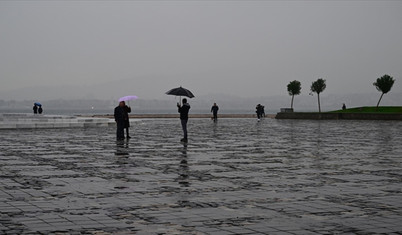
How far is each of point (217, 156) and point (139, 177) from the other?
4.97 m

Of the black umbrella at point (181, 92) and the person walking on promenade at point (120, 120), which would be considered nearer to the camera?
Result: the person walking on promenade at point (120, 120)

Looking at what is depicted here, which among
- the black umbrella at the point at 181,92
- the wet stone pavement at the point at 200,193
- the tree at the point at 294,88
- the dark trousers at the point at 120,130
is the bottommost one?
the wet stone pavement at the point at 200,193

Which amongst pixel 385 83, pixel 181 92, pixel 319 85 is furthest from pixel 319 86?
pixel 181 92

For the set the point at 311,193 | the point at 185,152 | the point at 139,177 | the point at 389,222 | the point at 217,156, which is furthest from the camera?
the point at 185,152

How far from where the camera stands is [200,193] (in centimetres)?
915

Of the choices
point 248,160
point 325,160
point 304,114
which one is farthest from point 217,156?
point 304,114

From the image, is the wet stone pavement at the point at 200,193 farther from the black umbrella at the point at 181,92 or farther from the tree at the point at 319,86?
the tree at the point at 319,86

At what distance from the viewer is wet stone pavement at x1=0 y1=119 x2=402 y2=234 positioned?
678cm

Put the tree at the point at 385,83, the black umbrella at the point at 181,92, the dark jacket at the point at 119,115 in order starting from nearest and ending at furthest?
the dark jacket at the point at 119,115 < the black umbrella at the point at 181,92 < the tree at the point at 385,83

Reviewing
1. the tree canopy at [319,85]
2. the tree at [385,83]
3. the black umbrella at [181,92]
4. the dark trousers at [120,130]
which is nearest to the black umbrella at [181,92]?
the black umbrella at [181,92]

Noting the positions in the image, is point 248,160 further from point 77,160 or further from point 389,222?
point 389,222

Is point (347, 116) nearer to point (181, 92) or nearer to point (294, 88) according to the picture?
point (294, 88)

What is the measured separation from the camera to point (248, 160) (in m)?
14.6

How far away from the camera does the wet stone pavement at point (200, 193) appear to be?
678 cm
